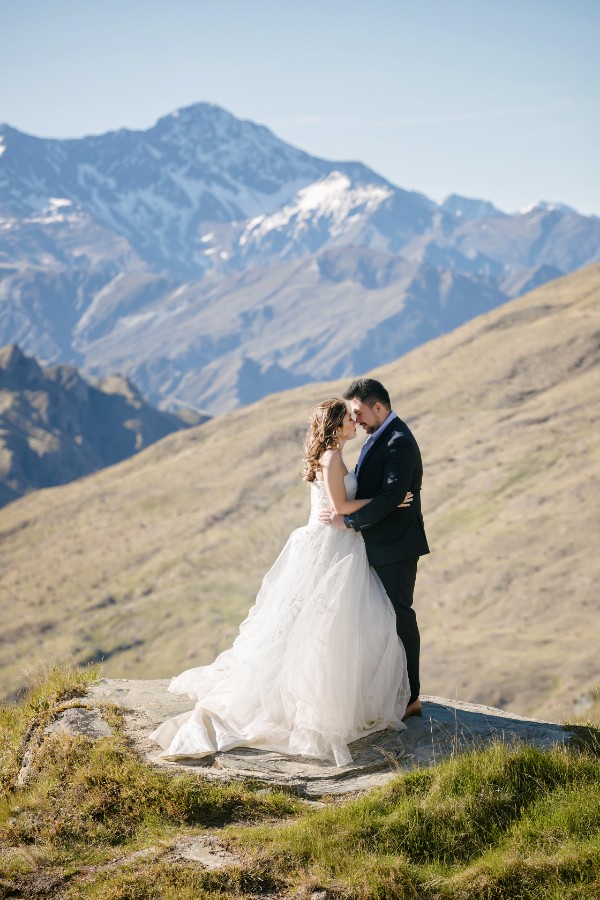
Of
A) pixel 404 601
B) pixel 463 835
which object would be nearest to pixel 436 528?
pixel 404 601

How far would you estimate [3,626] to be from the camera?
127625mm

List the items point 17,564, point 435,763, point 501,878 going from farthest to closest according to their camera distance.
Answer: point 17,564
point 435,763
point 501,878

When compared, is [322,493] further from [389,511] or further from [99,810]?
[99,810]

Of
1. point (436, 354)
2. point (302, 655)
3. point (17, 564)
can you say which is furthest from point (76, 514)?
point (302, 655)

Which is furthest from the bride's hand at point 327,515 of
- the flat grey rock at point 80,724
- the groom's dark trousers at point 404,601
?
the flat grey rock at point 80,724

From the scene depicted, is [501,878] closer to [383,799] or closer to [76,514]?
[383,799]

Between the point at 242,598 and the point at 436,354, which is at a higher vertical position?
the point at 436,354

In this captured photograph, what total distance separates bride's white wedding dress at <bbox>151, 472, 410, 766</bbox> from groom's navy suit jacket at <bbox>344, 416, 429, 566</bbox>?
7.6 inches

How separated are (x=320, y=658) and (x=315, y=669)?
0.12m

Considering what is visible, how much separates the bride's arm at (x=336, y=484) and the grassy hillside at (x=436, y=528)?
64.9 metres

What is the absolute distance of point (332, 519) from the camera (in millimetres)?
10102

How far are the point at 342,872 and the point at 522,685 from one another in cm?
7382

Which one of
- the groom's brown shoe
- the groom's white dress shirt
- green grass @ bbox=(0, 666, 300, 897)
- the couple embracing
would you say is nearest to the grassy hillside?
the groom's brown shoe

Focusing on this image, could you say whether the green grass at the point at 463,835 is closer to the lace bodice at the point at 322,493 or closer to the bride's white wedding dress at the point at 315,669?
the bride's white wedding dress at the point at 315,669
